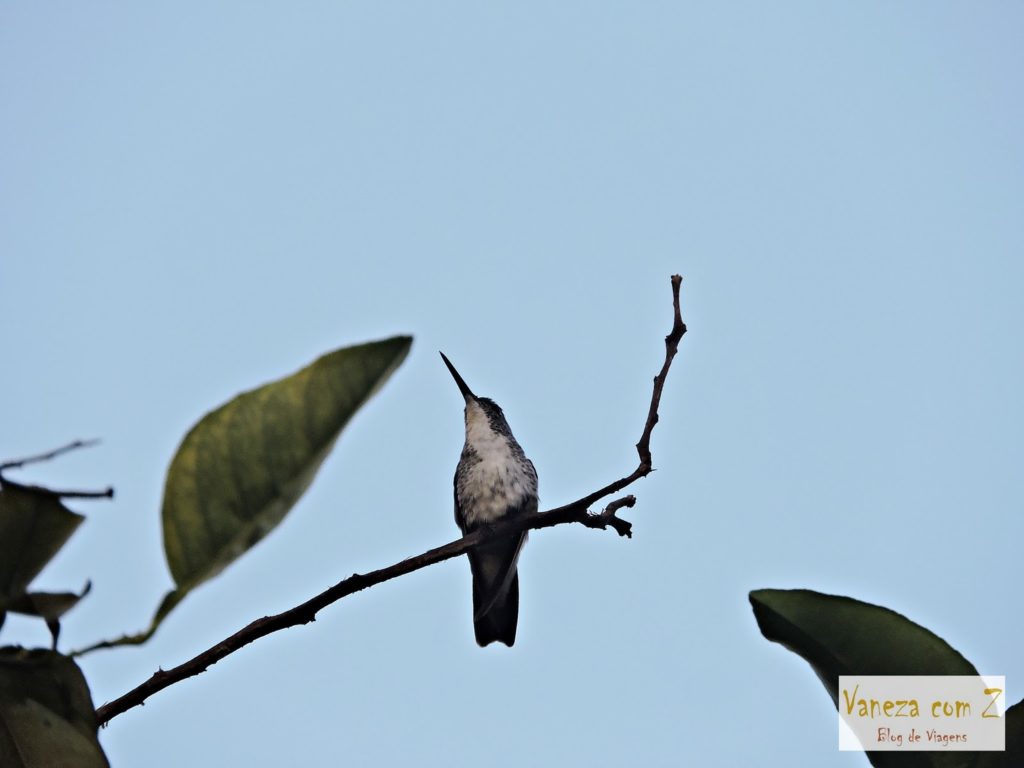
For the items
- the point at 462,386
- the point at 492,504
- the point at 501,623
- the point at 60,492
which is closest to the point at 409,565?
the point at 60,492

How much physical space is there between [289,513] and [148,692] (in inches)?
19.7

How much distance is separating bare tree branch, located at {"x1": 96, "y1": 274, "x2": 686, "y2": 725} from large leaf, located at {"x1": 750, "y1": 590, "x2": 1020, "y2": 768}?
1.77ft

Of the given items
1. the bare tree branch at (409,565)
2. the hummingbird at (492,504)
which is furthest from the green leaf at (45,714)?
the hummingbird at (492,504)

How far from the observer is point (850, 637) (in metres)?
1.16

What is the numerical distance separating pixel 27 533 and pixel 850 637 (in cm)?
91

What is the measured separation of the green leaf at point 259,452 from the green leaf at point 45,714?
0.19 meters

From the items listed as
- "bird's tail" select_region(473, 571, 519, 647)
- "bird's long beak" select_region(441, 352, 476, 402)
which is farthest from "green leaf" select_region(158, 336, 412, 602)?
"bird's long beak" select_region(441, 352, 476, 402)

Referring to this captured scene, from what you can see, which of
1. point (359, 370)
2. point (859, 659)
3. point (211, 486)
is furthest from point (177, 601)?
point (859, 659)

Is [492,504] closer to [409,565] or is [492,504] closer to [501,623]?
[501,623]

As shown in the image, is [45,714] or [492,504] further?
[492,504]

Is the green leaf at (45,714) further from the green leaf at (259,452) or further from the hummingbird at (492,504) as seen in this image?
the hummingbird at (492,504)

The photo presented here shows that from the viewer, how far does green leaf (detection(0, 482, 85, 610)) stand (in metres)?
0.93

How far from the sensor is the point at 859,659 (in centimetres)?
116

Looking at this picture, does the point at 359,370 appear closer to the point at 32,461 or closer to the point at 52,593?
the point at 52,593
